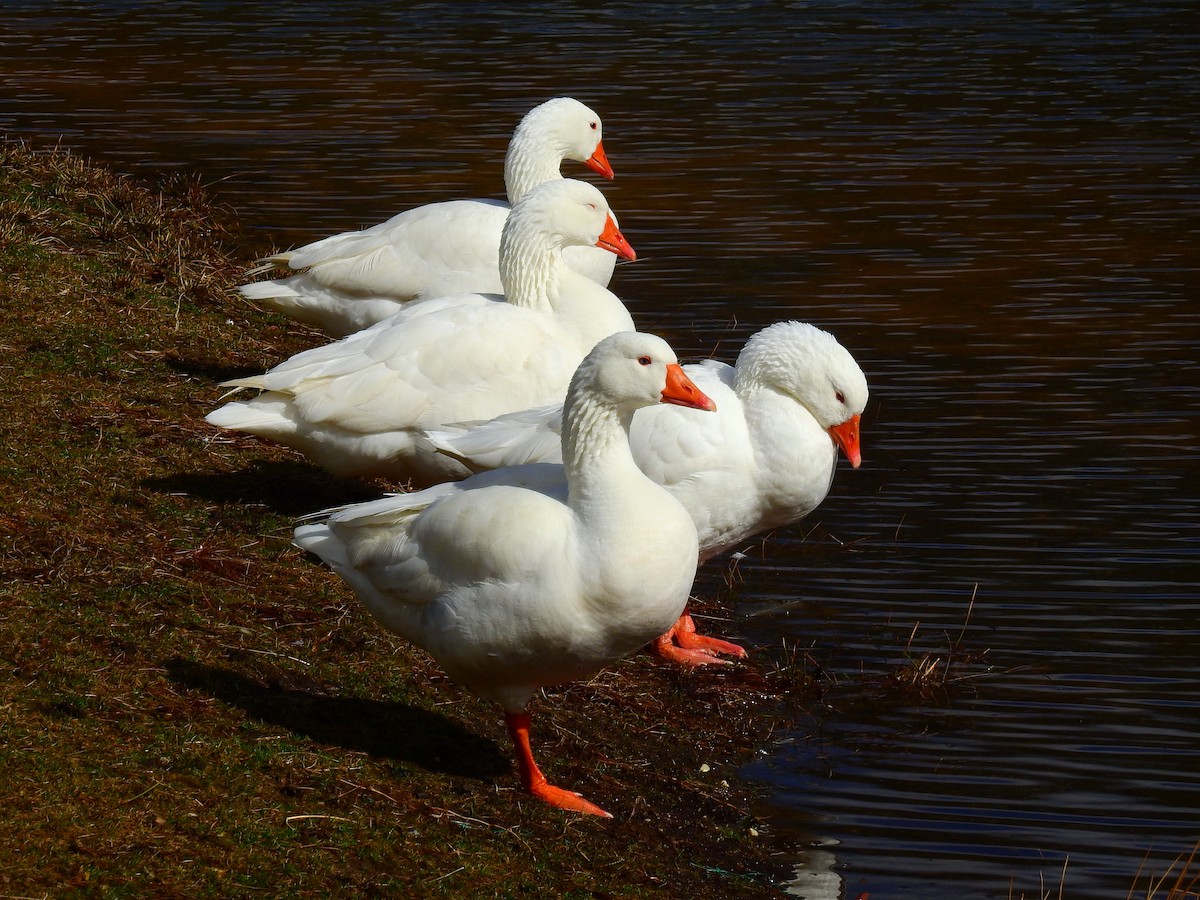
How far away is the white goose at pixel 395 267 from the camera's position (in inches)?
370

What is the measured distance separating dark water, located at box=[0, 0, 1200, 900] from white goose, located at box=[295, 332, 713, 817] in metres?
1.21

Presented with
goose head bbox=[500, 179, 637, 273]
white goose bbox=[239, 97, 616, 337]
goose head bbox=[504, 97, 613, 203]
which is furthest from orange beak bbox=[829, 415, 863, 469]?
goose head bbox=[504, 97, 613, 203]

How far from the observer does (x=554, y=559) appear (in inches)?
198

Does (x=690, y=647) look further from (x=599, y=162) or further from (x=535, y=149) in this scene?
(x=599, y=162)

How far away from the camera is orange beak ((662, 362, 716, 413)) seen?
543 centimetres

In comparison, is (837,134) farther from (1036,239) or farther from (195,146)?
(195,146)

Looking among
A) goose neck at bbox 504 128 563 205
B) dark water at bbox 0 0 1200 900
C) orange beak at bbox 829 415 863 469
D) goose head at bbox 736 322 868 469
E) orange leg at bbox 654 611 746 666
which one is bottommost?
orange leg at bbox 654 611 746 666

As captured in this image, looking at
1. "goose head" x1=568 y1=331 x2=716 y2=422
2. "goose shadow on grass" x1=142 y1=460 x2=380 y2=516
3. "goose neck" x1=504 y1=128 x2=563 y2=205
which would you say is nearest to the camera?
"goose head" x1=568 y1=331 x2=716 y2=422

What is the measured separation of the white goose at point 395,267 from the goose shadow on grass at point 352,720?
411 cm

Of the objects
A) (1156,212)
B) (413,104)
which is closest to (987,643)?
(1156,212)

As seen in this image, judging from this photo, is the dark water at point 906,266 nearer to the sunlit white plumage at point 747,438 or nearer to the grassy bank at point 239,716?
the grassy bank at point 239,716

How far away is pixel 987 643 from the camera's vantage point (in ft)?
23.4

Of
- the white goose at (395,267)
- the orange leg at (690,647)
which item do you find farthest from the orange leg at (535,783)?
the white goose at (395,267)

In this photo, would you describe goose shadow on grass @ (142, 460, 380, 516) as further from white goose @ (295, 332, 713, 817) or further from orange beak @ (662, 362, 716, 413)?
orange beak @ (662, 362, 716, 413)
